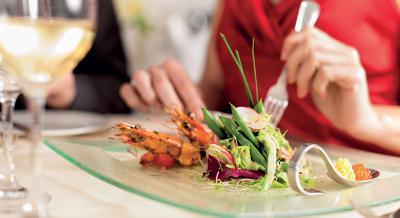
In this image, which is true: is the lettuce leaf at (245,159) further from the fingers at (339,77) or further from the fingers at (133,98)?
the fingers at (133,98)

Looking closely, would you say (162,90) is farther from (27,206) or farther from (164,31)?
(164,31)

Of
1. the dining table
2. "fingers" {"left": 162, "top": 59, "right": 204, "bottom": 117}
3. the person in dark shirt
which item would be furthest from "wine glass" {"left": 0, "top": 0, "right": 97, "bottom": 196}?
the person in dark shirt

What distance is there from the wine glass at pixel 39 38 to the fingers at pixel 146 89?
0.76 metres

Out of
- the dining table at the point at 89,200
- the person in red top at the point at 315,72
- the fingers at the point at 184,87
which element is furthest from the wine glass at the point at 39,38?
the fingers at the point at 184,87

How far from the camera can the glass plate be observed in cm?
68

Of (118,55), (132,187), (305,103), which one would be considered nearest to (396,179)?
(132,187)

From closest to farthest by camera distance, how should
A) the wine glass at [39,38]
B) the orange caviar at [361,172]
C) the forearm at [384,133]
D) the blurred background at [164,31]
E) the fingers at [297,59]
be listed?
the wine glass at [39,38] → the orange caviar at [361,172] → the fingers at [297,59] → the forearm at [384,133] → the blurred background at [164,31]

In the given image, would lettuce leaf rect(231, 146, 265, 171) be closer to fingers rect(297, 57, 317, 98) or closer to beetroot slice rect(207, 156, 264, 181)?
beetroot slice rect(207, 156, 264, 181)

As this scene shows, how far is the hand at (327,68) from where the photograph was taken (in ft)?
3.91

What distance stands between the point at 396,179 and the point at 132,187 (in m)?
0.37

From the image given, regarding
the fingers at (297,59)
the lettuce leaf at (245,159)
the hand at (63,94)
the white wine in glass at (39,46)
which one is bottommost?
the hand at (63,94)

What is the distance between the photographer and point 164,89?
54.8 inches

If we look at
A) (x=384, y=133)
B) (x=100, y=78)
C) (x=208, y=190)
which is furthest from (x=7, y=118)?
(x=100, y=78)

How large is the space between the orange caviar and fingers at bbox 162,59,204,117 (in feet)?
1.63
